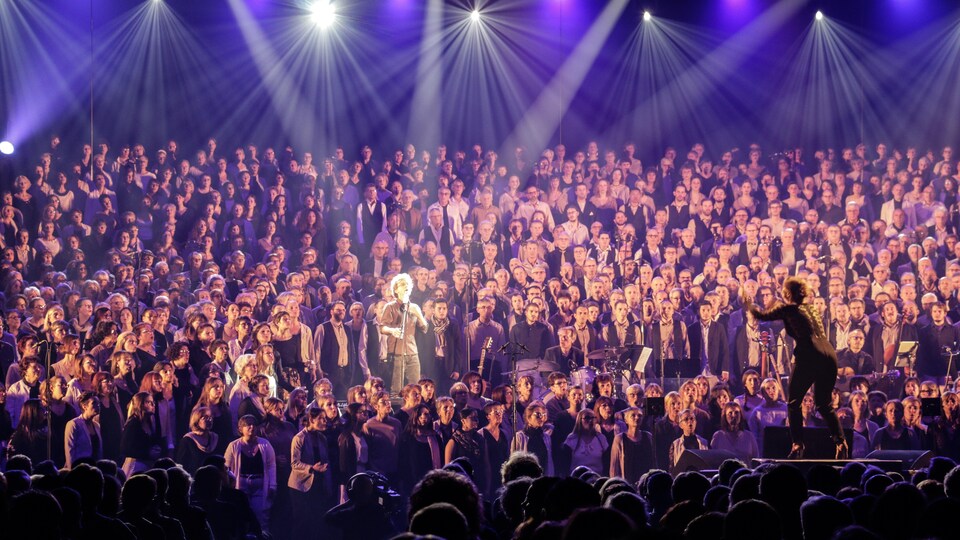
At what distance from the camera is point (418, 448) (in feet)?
39.9

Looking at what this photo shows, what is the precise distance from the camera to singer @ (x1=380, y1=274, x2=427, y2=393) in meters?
14.7

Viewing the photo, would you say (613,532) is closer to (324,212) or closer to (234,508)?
(234,508)

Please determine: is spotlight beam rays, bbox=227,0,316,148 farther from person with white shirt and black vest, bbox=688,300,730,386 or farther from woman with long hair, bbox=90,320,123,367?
person with white shirt and black vest, bbox=688,300,730,386

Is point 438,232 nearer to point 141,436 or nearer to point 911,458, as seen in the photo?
point 141,436

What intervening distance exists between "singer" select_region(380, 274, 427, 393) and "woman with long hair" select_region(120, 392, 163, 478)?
12.8 ft

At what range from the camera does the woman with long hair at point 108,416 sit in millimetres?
11742

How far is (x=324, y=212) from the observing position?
1653cm

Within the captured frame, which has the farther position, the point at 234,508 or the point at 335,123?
the point at 335,123

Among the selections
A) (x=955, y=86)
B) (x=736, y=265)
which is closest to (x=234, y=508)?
(x=736, y=265)

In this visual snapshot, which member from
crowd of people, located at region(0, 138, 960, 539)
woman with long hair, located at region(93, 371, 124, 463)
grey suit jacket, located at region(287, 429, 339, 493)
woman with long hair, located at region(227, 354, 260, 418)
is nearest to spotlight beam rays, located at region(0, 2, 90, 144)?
crowd of people, located at region(0, 138, 960, 539)

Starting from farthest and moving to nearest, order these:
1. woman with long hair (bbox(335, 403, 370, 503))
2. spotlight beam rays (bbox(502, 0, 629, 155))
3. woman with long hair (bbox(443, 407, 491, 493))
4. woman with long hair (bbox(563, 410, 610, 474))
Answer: spotlight beam rays (bbox(502, 0, 629, 155)), woman with long hair (bbox(563, 410, 610, 474)), woman with long hair (bbox(443, 407, 491, 493)), woman with long hair (bbox(335, 403, 370, 503))

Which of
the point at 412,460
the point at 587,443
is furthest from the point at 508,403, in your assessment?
the point at 412,460

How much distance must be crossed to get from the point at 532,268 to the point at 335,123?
591 cm

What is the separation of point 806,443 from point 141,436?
703 centimetres
